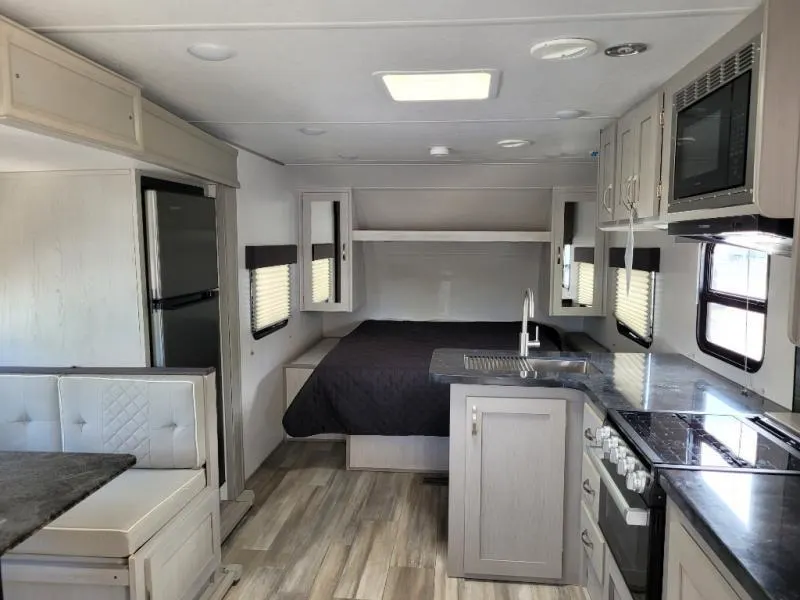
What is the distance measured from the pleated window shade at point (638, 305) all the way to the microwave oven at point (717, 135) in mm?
1416

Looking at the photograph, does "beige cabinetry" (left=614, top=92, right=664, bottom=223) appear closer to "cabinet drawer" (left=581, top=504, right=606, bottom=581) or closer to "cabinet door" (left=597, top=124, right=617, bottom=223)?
"cabinet door" (left=597, top=124, right=617, bottom=223)

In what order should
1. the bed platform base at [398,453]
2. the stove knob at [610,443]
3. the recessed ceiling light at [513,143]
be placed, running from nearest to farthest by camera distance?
the stove knob at [610,443] → the recessed ceiling light at [513,143] → the bed platform base at [398,453]

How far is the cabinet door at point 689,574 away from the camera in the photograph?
46.7 inches

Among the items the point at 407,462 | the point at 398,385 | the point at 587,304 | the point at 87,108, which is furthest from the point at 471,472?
the point at 587,304

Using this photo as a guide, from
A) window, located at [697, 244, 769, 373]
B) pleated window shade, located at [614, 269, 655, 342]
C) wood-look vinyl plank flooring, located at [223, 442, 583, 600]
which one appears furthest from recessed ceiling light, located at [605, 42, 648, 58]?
wood-look vinyl plank flooring, located at [223, 442, 583, 600]

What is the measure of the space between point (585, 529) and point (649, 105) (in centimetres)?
171

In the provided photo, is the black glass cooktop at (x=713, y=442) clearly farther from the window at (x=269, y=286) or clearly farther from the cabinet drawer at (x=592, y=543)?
the window at (x=269, y=286)

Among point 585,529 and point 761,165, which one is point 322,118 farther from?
point 585,529

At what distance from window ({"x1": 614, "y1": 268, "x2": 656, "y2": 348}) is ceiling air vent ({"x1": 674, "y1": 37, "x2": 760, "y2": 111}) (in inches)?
57.0

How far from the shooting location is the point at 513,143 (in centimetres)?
334

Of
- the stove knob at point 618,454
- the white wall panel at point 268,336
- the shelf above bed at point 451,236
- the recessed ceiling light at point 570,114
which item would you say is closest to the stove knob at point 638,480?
the stove knob at point 618,454

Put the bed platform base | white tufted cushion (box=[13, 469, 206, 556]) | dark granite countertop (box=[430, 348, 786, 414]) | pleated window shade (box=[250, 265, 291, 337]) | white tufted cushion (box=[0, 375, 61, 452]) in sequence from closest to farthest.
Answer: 1. white tufted cushion (box=[13, 469, 206, 556])
2. dark granite countertop (box=[430, 348, 786, 414])
3. white tufted cushion (box=[0, 375, 61, 452])
4. pleated window shade (box=[250, 265, 291, 337])
5. the bed platform base

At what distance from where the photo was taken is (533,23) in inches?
59.1

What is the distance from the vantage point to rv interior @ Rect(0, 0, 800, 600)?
1.46 metres
